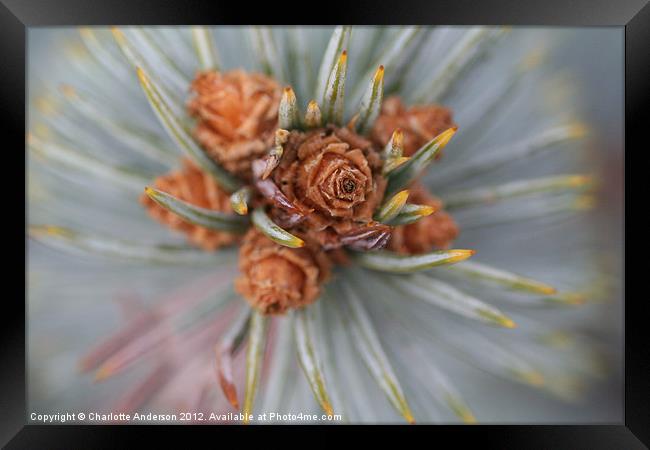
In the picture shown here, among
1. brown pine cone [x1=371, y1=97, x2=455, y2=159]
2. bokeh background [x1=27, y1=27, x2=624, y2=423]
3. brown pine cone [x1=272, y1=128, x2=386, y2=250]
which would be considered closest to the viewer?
brown pine cone [x1=272, y1=128, x2=386, y2=250]

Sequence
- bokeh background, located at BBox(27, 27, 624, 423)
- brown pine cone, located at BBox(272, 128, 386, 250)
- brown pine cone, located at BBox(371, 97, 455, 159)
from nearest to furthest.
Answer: brown pine cone, located at BBox(272, 128, 386, 250)
brown pine cone, located at BBox(371, 97, 455, 159)
bokeh background, located at BBox(27, 27, 624, 423)

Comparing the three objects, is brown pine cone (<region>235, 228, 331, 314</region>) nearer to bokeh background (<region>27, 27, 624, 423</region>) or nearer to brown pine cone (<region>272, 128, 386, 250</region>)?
brown pine cone (<region>272, 128, 386, 250</region>)

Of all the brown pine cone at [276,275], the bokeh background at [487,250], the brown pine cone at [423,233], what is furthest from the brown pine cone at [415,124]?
the bokeh background at [487,250]

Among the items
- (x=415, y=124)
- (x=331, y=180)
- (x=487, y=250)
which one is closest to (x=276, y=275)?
(x=331, y=180)

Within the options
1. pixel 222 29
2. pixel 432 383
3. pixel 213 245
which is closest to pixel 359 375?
pixel 432 383

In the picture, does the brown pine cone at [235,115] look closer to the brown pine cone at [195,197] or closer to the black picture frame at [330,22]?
the brown pine cone at [195,197]

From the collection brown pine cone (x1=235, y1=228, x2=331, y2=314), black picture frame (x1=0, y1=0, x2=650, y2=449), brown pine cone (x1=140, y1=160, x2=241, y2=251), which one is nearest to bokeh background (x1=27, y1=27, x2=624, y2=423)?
black picture frame (x1=0, y1=0, x2=650, y2=449)

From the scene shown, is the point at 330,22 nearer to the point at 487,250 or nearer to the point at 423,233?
the point at 423,233

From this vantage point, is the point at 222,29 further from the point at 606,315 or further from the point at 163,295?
the point at 606,315
